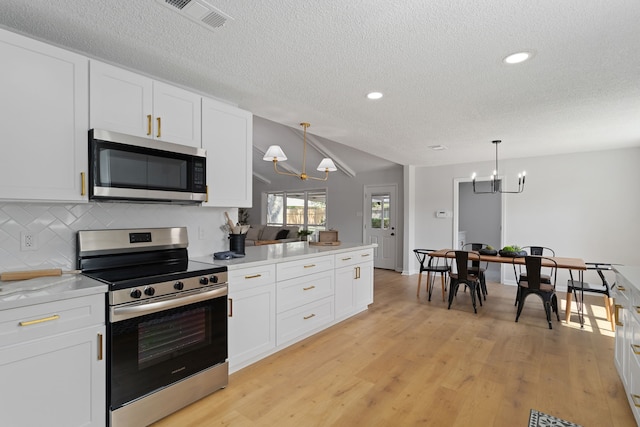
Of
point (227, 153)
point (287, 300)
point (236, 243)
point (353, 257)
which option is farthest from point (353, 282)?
point (227, 153)

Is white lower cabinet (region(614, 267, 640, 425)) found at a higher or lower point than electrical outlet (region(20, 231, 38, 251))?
lower

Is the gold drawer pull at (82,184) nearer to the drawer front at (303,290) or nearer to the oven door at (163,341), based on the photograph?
the oven door at (163,341)

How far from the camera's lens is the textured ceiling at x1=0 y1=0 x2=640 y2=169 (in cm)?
174

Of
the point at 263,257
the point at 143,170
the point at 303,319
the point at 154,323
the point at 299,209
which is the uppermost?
the point at 143,170

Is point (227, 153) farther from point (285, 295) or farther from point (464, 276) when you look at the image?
point (464, 276)

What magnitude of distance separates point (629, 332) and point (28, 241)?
3.82 metres

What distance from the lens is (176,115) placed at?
2.42m

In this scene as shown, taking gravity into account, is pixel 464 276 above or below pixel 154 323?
below

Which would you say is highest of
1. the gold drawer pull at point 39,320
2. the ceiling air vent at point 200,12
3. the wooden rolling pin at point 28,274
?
the ceiling air vent at point 200,12

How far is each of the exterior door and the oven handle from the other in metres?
5.69

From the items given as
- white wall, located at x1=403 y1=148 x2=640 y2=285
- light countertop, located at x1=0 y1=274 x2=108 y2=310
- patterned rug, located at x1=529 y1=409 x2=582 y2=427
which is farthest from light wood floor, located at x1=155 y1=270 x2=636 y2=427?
white wall, located at x1=403 y1=148 x2=640 y2=285

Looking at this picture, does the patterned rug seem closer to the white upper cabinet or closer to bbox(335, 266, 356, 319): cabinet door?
bbox(335, 266, 356, 319): cabinet door

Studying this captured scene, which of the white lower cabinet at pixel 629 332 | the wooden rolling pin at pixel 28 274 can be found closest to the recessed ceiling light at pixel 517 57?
the white lower cabinet at pixel 629 332

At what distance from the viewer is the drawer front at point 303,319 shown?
290cm
